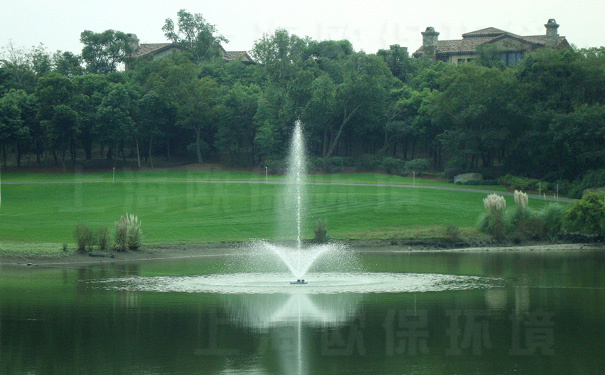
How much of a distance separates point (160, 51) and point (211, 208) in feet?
247

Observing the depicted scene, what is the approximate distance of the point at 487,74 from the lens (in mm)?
82438

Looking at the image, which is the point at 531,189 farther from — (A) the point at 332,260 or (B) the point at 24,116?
(B) the point at 24,116

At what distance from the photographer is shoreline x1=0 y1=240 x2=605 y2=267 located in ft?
125

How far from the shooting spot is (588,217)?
155 ft

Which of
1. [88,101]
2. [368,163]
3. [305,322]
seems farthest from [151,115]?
[305,322]

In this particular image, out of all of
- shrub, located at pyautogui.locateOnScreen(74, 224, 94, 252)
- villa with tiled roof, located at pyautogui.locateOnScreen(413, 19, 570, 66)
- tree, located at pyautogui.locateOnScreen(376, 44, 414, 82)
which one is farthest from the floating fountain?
villa with tiled roof, located at pyautogui.locateOnScreen(413, 19, 570, 66)

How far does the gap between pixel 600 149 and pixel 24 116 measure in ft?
217

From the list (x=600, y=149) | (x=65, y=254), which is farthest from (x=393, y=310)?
(x=600, y=149)

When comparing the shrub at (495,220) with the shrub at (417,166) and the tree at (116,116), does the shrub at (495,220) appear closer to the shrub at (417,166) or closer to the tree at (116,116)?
the shrub at (417,166)

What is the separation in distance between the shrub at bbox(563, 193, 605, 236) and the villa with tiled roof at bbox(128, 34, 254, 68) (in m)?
83.5

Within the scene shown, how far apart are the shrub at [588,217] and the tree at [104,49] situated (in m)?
85.3

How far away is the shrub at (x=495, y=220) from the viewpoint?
47719 millimetres

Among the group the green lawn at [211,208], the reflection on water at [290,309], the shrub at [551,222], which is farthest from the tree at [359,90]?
the reflection on water at [290,309]

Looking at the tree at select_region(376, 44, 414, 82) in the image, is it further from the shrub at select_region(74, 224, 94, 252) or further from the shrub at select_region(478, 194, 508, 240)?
the shrub at select_region(74, 224, 94, 252)
